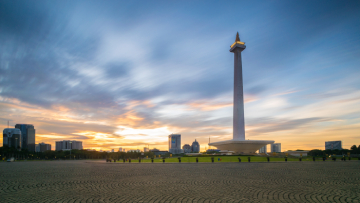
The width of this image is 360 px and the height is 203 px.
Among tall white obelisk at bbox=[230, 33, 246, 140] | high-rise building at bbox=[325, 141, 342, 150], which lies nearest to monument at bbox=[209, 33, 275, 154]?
tall white obelisk at bbox=[230, 33, 246, 140]

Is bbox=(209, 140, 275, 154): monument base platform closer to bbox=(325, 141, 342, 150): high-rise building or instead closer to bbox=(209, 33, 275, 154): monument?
bbox=(209, 33, 275, 154): monument

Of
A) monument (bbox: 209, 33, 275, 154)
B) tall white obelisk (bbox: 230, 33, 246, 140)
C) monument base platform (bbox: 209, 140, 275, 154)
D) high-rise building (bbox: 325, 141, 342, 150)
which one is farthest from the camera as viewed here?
high-rise building (bbox: 325, 141, 342, 150)

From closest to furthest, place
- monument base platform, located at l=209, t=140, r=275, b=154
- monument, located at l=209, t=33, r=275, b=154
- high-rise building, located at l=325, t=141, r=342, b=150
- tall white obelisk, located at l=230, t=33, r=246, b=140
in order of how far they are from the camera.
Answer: monument base platform, located at l=209, t=140, r=275, b=154, monument, located at l=209, t=33, r=275, b=154, tall white obelisk, located at l=230, t=33, r=246, b=140, high-rise building, located at l=325, t=141, r=342, b=150

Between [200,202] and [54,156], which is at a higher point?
[200,202]

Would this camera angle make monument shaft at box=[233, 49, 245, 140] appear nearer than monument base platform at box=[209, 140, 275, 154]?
No

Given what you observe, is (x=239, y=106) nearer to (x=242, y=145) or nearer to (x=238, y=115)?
(x=238, y=115)

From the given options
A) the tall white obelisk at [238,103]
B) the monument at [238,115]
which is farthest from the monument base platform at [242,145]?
the tall white obelisk at [238,103]

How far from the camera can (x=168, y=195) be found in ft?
31.0

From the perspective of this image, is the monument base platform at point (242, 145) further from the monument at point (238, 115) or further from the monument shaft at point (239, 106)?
the monument shaft at point (239, 106)

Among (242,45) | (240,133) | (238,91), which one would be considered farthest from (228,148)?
(242,45)

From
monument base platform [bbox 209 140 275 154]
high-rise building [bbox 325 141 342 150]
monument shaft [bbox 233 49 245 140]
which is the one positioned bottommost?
high-rise building [bbox 325 141 342 150]

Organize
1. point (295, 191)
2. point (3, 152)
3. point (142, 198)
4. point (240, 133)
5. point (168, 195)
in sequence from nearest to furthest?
point (142, 198) → point (168, 195) → point (295, 191) → point (240, 133) → point (3, 152)

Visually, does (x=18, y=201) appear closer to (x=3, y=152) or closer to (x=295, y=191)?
(x=295, y=191)

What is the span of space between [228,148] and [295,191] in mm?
83732
